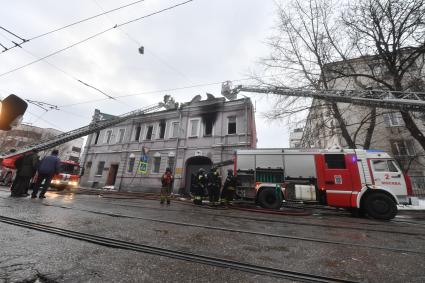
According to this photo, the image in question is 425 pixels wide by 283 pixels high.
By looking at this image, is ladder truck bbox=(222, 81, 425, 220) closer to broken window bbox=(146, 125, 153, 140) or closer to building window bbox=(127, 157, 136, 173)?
broken window bbox=(146, 125, 153, 140)

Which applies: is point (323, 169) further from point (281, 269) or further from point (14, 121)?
point (14, 121)

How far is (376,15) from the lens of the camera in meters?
11.2

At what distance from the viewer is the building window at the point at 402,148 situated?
1738 cm

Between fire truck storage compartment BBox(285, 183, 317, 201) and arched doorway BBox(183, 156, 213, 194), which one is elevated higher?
arched doorway BBox(183, 156, 213, 194)

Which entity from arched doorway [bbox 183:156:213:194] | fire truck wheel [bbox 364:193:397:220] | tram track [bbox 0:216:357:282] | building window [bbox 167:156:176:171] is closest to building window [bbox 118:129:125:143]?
building window [bbox 167:156:176:171]

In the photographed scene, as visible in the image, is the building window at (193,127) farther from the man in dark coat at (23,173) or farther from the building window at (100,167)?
the man in dark coat at (23,173)

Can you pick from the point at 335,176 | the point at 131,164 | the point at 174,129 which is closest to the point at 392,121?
the point at 335,176

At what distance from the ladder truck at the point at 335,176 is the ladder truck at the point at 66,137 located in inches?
516

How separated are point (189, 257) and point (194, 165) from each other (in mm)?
14752

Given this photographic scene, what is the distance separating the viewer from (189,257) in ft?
6.81

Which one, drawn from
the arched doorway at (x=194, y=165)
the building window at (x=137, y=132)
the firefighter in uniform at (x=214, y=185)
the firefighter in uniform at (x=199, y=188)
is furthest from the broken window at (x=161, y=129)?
the firefighter in uniform at (x=214, y=185)

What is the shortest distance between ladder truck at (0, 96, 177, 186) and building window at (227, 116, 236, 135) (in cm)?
650

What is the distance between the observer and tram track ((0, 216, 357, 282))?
70.1 inches

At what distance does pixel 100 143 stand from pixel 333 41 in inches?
974
